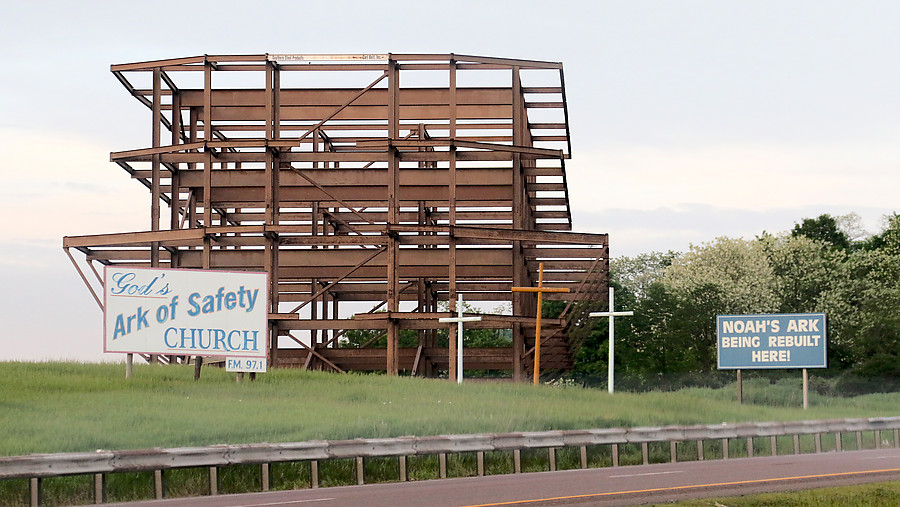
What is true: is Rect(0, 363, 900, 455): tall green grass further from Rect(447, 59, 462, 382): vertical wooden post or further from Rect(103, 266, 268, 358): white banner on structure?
Rect(447, 59, 462, 382): vertical wooden post

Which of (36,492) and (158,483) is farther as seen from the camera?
(158,483)

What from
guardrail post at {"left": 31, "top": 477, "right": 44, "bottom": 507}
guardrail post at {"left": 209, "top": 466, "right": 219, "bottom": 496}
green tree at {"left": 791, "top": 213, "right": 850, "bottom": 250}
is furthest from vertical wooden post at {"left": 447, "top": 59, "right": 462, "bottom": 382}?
green tree at {"left": 791, "top": 213, "right": 850, "bottom": 250}

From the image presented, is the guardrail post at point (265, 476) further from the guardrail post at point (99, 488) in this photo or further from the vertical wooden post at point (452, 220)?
the vertical wooden post at point (452, 220)

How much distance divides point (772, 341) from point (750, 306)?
3605 cm

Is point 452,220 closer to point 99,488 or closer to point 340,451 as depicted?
point 340,451

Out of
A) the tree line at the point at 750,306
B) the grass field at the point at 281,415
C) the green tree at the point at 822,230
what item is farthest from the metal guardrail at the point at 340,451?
the green tree at the point at 822,230

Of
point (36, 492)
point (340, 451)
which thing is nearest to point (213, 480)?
point (340, 451)

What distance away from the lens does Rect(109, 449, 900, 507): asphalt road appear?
1953cm

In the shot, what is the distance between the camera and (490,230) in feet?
173

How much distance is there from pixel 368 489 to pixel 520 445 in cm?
478

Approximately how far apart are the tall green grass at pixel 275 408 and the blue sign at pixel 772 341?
2.77 m

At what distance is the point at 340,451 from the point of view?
2300 centimetres

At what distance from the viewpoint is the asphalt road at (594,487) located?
769 inches

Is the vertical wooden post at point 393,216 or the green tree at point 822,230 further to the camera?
the green tree at point 822,230
